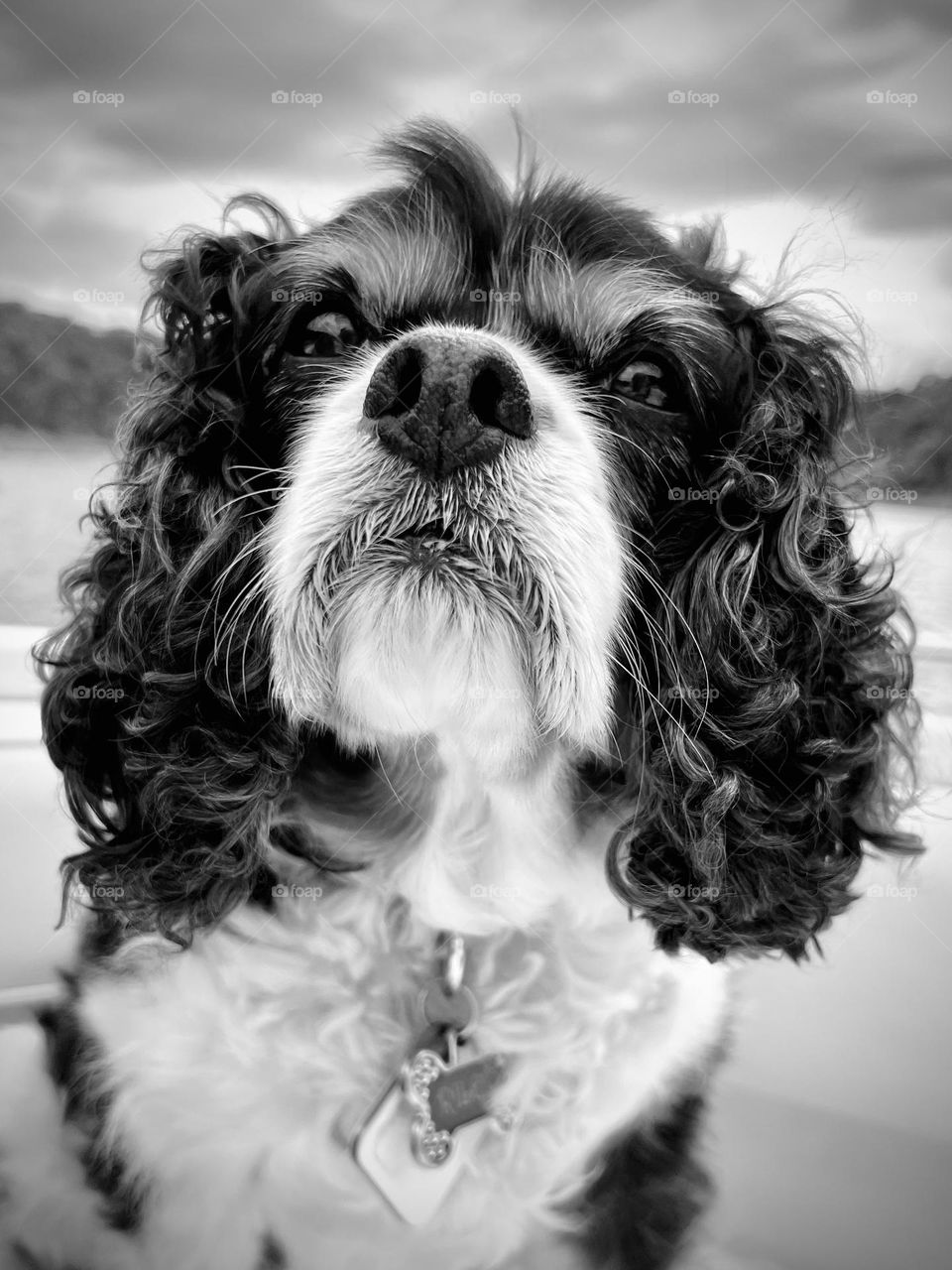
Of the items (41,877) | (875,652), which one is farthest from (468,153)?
(41,877)

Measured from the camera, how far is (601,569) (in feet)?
3.59

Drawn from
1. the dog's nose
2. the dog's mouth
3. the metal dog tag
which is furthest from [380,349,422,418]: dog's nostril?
the metal dog tag

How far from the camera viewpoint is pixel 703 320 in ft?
4.10

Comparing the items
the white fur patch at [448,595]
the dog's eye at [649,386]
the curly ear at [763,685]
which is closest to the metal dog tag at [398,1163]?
the curly ear at [763,685]

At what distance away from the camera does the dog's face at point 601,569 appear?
1216 mm

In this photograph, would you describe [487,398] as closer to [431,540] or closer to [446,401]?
[446,401]

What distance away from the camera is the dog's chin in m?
1.04

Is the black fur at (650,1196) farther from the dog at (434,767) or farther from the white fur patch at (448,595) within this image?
the white fur patch at (448,595)

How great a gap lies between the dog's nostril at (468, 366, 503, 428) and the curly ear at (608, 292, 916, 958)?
31cm

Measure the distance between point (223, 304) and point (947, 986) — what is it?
184cm

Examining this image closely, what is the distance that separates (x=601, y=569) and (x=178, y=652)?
1.71 ft

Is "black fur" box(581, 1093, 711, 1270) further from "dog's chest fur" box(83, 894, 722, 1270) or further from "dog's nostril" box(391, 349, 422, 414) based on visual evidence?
"dog's nostril" box(391, 349, 422, 414)

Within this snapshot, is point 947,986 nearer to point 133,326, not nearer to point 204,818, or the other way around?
point 204,818

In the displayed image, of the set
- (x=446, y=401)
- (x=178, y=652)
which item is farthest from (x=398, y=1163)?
(x=446, y=401)
